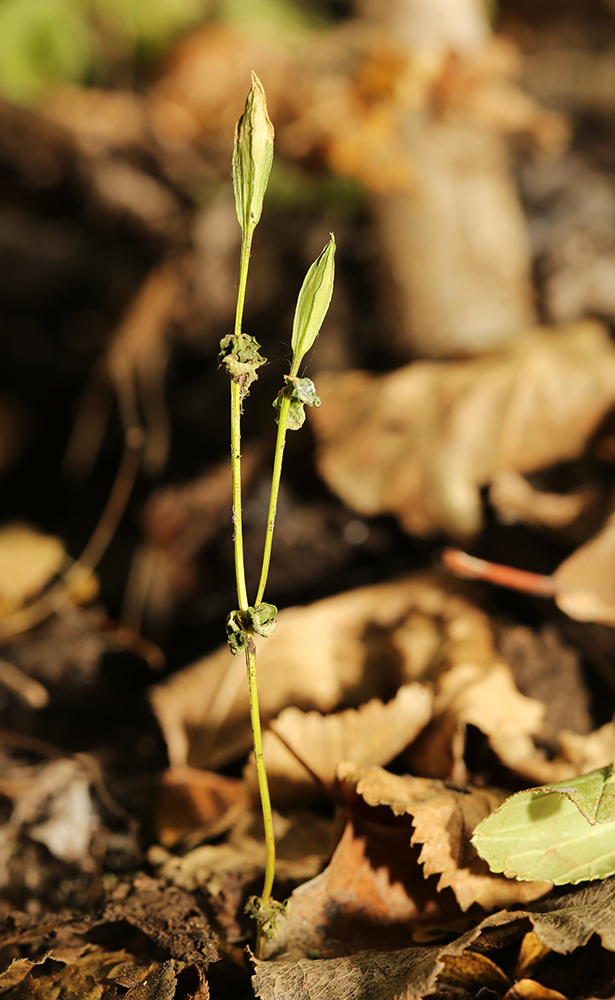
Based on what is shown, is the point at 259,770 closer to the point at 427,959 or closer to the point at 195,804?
the point at 427,959

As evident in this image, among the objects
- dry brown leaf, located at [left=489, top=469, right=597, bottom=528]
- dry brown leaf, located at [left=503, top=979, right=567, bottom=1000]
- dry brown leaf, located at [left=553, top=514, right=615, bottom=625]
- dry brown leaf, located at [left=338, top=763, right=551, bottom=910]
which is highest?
dry brown leaf, located at [left=489, top=469, right=597, bottom=528]

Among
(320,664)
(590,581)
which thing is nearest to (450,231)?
(590,581)

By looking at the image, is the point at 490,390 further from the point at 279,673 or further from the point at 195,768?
the point at 195,768

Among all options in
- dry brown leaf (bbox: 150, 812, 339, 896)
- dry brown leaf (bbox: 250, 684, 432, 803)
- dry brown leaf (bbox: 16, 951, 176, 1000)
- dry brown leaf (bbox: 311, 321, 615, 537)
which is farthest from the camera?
dry brown leaf (bbox: 311, 321, 615, 537)

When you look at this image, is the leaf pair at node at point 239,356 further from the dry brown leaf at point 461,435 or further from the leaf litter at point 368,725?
the dry brown leaf at point 461,435

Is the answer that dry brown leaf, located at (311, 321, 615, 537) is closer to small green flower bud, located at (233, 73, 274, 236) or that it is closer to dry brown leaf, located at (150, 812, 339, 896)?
dry brown leaf, located at (150, 812, 339, 896)

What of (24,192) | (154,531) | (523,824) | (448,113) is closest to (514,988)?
(523,824)

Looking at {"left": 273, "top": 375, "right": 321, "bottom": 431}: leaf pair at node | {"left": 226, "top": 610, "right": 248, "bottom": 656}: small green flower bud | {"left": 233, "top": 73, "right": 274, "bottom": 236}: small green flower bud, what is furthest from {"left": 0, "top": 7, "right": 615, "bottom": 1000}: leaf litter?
{"left": 233, "top": 73, "right": 274, "bottom": 236}: small green flower bud
